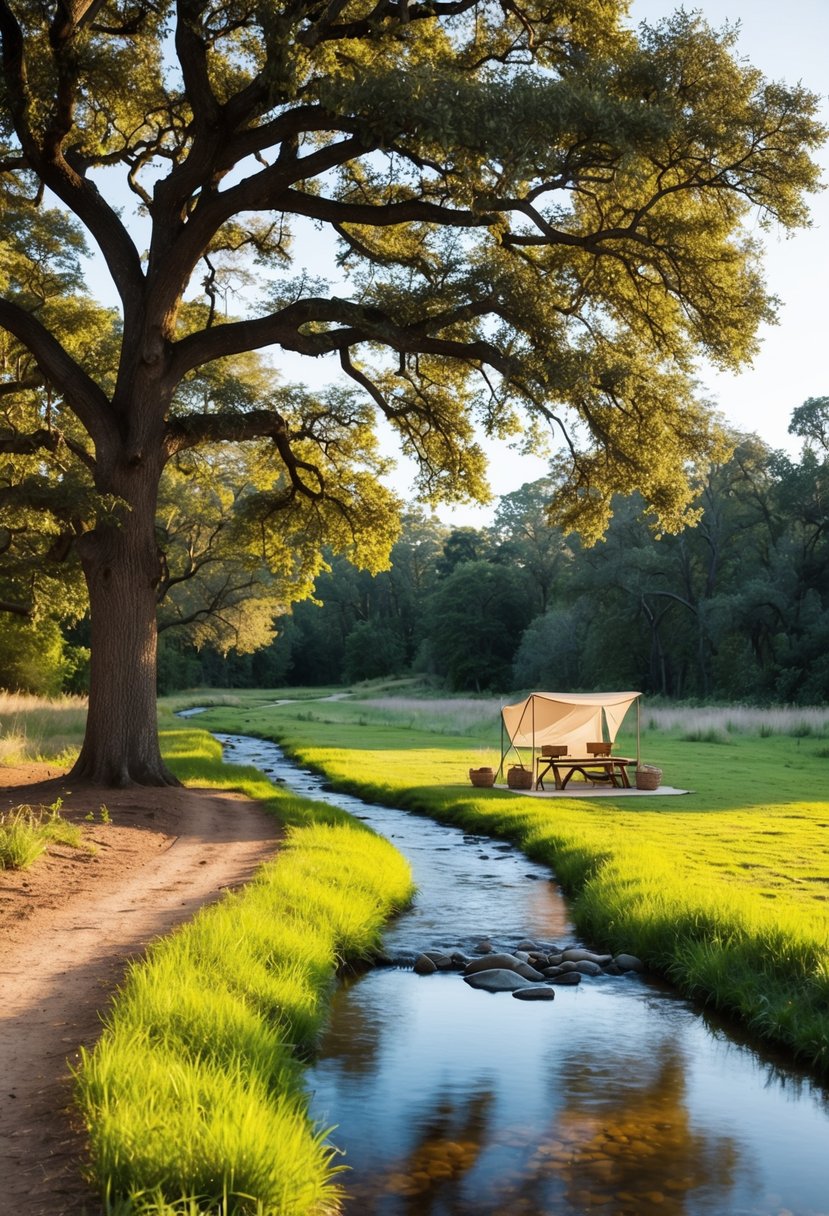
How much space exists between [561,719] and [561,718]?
55 mm

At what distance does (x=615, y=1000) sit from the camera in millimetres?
8781

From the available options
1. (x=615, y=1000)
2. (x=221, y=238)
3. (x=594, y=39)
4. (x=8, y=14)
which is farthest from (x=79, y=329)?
(x=615, y=1000)

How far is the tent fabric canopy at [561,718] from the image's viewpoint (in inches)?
966

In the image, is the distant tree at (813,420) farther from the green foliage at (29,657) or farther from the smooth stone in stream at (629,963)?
the smooth stone in stream at (629,963)

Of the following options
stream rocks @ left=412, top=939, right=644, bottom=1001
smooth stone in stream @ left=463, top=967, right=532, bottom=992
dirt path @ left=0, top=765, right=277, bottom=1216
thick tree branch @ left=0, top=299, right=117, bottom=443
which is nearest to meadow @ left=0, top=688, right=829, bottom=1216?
dirt path @ left=0, top=765, right=277, bottom=1216

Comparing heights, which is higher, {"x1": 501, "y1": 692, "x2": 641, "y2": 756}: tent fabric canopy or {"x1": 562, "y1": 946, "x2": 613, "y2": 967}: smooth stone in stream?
{"x1": 501, "y1": 692, "x2": 641, "y2": 756}: tent fabric canopy

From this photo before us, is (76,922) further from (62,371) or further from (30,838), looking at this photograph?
(62,371)

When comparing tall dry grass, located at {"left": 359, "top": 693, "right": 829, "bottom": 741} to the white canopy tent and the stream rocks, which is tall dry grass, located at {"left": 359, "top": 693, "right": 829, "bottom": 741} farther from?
the stream rocks

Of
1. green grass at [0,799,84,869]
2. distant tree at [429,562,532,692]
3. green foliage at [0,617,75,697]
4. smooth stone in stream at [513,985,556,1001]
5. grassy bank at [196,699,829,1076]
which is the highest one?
distant tree at [429,562,532,692]

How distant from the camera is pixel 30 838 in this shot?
37.0ft

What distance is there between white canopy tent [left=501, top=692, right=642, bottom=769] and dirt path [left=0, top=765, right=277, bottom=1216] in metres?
8.81

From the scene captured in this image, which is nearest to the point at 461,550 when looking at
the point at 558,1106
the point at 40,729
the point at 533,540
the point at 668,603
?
the point at 533,540

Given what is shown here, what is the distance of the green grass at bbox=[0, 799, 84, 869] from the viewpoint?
430 inches

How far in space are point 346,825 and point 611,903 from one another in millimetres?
5270
